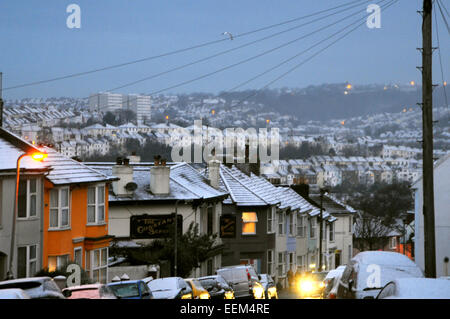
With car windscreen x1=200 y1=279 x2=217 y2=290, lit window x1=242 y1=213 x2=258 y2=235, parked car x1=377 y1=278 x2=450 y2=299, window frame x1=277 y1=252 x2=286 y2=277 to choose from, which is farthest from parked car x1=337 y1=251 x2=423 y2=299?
window frame x1=277 y1=252 x2=286 y2=277

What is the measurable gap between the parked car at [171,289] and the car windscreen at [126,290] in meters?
1.73

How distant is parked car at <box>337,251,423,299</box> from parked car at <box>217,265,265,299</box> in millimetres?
13145

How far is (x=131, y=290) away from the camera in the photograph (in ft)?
74.7

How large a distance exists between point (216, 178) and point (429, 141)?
3467 centimetres

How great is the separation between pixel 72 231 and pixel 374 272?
1951 cm

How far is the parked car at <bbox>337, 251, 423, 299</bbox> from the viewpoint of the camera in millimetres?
20094

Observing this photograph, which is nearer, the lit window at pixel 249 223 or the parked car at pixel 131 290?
the parked car at pixel 131 290

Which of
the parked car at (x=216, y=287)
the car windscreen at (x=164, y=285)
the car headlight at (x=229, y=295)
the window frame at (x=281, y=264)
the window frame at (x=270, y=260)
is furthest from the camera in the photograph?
the window frame at (x=281, y=264)

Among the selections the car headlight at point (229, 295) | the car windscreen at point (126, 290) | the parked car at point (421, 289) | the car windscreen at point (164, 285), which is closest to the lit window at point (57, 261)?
the car headlight at point (229, 295)

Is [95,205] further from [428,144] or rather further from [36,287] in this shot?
[36,287]

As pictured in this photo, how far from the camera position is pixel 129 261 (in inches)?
1752

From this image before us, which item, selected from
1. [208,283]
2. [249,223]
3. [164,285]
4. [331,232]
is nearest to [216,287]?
[208,283]

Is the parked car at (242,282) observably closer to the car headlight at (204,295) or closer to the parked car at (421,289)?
the car headlight at (204,295)

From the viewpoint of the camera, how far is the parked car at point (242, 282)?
3469 cm
